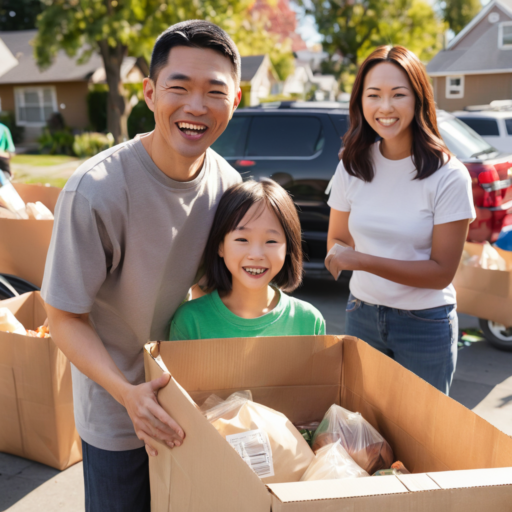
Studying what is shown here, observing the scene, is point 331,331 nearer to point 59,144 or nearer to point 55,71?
point 59,144

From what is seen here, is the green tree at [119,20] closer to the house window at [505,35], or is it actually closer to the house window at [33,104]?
the house window at [33,104]

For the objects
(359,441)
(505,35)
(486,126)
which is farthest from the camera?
(505,35)

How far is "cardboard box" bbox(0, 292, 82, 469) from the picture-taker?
2.79 metres

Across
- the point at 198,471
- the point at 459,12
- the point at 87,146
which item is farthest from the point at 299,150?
the point at 459,12

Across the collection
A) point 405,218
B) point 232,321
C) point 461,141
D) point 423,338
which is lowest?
point 423,338

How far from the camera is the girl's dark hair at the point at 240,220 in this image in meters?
1.69

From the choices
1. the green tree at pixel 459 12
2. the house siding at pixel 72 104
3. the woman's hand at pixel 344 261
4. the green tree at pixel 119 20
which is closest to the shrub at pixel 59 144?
the green tree at pixel 119 20

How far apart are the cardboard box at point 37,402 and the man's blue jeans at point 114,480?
1.20 metres

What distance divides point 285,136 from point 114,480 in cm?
481

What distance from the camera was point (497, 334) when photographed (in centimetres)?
466

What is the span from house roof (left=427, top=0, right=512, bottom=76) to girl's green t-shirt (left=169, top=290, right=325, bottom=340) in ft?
82.8

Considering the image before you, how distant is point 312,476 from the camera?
118 centimetres

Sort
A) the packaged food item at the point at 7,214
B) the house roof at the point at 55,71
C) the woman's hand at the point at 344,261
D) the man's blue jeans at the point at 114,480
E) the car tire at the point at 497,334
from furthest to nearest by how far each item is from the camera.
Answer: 1. the house roof at the point at 55,71
2. the car tire at the point at 497,334
3. the packaged food item at the point at 7,214
4. the woman's hand at the point at 344,261
5. the man's blue jeans at the point at 114,480

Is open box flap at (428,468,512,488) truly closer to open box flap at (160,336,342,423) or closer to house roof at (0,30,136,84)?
open box flap at (160,336,342,423)
